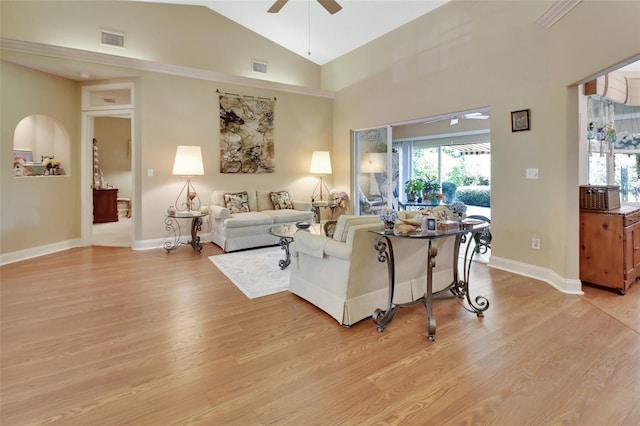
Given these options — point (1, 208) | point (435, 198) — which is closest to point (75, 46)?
point (1, 208)

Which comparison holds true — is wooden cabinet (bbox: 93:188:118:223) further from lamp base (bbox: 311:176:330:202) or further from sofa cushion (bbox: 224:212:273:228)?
lamp base (bbox: 311:176:330:202)

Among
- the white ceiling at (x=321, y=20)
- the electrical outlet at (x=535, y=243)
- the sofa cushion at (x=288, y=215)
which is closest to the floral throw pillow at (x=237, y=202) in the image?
the sofa cushion at (x=288, y=215)

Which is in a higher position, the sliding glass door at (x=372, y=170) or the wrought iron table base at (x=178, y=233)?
the sliding glass door at (x=372, y=170)

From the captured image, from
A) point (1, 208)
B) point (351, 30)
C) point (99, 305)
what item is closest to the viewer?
point (99, 305)

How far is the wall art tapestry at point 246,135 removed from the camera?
6238 millimetres

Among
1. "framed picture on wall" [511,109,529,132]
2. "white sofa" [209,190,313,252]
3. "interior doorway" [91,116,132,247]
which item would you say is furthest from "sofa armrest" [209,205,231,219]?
"framed picture on wall" [511,109,529,132]

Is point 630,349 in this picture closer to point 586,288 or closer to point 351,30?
point 586,288

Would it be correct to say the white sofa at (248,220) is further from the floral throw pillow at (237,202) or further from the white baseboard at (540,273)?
the white baseboard at (540,273)

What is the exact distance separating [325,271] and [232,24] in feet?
18.8

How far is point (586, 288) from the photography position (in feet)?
11.8

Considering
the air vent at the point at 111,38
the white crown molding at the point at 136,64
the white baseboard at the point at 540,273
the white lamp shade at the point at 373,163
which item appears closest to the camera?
the white baseboard at the point at 540,273

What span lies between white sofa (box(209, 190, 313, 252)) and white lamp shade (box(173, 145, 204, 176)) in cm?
70

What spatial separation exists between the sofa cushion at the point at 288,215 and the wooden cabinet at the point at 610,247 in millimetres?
3967

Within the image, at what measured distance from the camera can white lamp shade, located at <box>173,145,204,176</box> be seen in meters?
5.36
